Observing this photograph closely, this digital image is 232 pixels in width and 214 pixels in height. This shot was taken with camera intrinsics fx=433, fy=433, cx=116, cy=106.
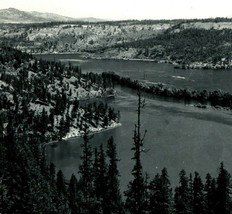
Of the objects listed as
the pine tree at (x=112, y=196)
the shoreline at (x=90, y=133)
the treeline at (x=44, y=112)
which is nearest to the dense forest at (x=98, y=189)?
the pine tree at (x=112, y=196)

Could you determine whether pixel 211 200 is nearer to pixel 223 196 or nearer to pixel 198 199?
pixel 198 199

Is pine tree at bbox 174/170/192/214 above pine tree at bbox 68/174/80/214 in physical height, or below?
above

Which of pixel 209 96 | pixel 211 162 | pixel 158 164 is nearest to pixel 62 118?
pixel 158 164

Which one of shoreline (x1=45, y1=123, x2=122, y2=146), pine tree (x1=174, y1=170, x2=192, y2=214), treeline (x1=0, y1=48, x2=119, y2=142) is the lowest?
shoreline (x1=45, y1=123, x2=122, y2=146)

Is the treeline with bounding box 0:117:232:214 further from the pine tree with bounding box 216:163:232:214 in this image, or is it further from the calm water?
the calm water

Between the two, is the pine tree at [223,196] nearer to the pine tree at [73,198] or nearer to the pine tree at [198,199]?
the pine tree at [198,199]

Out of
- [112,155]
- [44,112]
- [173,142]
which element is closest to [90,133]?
[44,112]

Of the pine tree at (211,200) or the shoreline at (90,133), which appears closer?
the pine tree at (211,200)

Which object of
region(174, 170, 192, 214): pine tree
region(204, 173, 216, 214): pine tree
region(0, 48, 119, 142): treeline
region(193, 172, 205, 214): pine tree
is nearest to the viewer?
region(174, 170, 192, 214): pine tree

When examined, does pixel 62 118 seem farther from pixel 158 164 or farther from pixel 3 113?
pixel 158 164

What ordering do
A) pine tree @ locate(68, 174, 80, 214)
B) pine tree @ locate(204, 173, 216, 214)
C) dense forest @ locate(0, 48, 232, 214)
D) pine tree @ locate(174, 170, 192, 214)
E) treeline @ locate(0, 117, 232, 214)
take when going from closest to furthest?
1. dense forest @ locate(0, 48, 232, 214)
2. treeline @ locate(0, 117, 232, 214)
3. pine tree @ locate(174, 170, 192, 214)
4. pine tree @ locate(68, 174, 80, 214)
5. pine tree @ locate(204, 173, 216, 214)

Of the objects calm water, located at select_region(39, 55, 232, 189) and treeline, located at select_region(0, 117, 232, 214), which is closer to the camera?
treeline, located at select_region(0, 117, 232, 214)

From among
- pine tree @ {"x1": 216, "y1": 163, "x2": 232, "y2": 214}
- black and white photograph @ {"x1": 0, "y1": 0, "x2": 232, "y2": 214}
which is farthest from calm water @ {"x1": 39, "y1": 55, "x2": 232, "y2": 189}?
pine tree @ {"x1": 216, "y1": 163, "x2": 232, "y2": 214}
